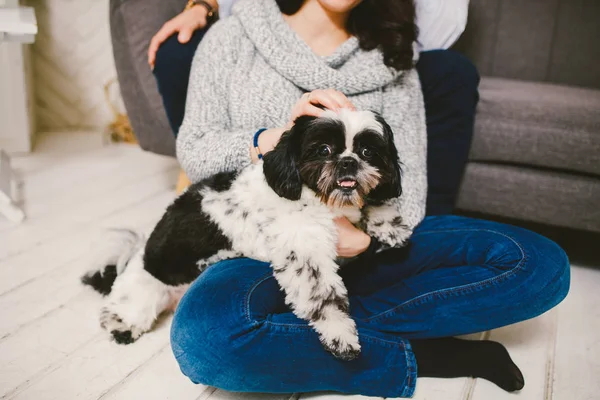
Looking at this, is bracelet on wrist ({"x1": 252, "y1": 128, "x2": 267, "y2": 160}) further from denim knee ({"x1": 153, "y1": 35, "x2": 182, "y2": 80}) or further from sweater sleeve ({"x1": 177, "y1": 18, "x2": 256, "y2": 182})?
denim knee ({"x1": 153, "y1": 35, "x2": 182, "y2": 80})

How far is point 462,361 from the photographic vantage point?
4.99ft

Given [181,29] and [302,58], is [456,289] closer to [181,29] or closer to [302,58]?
[302,58]

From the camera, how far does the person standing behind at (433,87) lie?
1864mm

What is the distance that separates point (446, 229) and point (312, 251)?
52cm

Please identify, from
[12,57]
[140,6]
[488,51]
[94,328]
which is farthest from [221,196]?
[12,57]

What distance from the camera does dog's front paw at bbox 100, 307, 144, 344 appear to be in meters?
1.65

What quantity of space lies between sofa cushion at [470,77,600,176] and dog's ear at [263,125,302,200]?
1.10 m

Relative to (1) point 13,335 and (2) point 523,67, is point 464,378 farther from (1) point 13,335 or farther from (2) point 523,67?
(2) point 523,67

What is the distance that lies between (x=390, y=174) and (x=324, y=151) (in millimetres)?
182

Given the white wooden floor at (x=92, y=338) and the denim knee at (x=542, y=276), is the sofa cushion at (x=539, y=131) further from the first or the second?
the denim knee at (x=542, y=276)

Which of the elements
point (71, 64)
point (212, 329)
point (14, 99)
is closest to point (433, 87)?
point (212, 329)

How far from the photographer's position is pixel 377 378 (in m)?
1.41

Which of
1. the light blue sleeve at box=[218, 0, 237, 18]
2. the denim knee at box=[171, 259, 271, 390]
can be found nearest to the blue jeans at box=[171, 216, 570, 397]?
the denim knee at box=[171, 259, 271, 390]

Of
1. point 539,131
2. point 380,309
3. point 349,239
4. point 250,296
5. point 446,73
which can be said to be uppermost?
point 446,73
